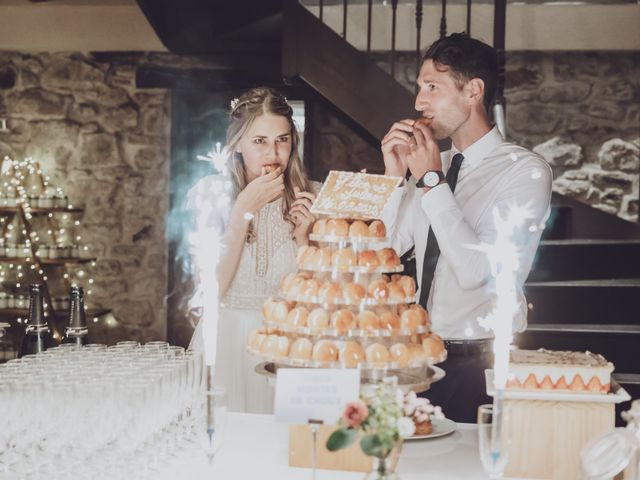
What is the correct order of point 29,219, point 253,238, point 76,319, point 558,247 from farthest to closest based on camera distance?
1. point 29,219
2. point 558,247
3. point 76,319
4. point 253,238

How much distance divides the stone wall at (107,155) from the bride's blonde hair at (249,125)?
2.99 m

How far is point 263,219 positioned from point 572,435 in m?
1.46

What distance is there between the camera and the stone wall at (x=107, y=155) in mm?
5652

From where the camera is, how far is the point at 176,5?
16.6 ft

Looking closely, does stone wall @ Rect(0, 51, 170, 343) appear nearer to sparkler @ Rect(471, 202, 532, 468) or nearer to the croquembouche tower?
the croquembouche tower

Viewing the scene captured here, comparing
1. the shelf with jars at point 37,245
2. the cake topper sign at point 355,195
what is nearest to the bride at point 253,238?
the cake topper sign at point 355,195

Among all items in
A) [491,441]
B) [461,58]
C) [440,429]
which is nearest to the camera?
[491,441]

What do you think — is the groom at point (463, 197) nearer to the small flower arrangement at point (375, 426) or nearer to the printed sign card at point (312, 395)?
the printed sign card at point (312, 395)

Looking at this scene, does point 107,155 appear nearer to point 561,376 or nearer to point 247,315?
point 247,315

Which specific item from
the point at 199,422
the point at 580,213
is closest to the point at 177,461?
the point at 199,422

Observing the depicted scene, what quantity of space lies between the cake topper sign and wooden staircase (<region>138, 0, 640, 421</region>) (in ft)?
5.87

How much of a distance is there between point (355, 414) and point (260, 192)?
138cm

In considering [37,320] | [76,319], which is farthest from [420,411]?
[37,320]

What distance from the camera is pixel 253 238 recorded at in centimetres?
273
